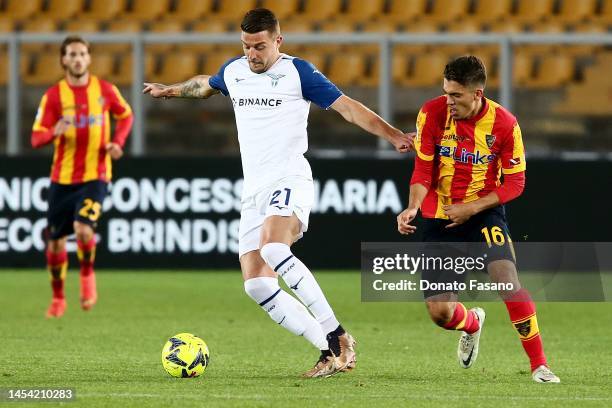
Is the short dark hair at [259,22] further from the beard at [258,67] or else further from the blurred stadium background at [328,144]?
the blurred stadium background at [328,144]

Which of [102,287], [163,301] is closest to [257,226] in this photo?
[163,301]

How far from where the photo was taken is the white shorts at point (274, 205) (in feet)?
23.2

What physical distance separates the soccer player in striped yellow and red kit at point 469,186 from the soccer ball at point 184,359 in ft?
3.99

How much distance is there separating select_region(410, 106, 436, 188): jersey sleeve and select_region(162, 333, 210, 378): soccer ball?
141cm

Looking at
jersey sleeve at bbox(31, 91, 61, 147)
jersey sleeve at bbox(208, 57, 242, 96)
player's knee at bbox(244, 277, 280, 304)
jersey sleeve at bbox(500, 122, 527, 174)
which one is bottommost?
player's knee at bbox(244, 277, 280, 304)

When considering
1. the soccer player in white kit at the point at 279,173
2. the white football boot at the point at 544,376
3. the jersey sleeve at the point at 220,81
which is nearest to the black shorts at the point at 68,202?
the jersey sleeve at the point at 220,81

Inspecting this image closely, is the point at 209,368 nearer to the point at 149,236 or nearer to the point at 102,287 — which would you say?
the point at 102,287

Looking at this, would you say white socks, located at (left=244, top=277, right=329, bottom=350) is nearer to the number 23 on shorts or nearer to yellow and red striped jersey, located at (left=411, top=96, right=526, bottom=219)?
yellow and red striped jersey, located at (left=411, top=96, right=526, bottom=219)

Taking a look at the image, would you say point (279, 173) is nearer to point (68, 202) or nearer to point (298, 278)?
point (298, 278)

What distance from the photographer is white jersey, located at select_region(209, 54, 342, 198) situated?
716 centimetres

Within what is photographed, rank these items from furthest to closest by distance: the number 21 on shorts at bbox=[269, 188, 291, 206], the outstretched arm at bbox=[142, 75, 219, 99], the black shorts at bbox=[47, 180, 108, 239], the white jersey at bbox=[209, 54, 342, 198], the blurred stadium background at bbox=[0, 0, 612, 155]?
the blurred stadium background at bbox=[0, 0, 612, 155], the black shorts at bbox=[47, 180, 108, 239], the outstretched arm at bbox=[142, 75, 219, 99], the white jersey at bbox=[209, 54, 342, 198], the number 21 on shorts at bbox=[269, 188, 291, 206]

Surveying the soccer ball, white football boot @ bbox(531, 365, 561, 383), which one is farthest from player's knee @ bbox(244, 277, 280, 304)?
white football boot @ bbox(531, 365, 561, 383)

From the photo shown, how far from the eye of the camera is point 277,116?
7.19 metres

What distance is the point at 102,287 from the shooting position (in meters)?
12.8
